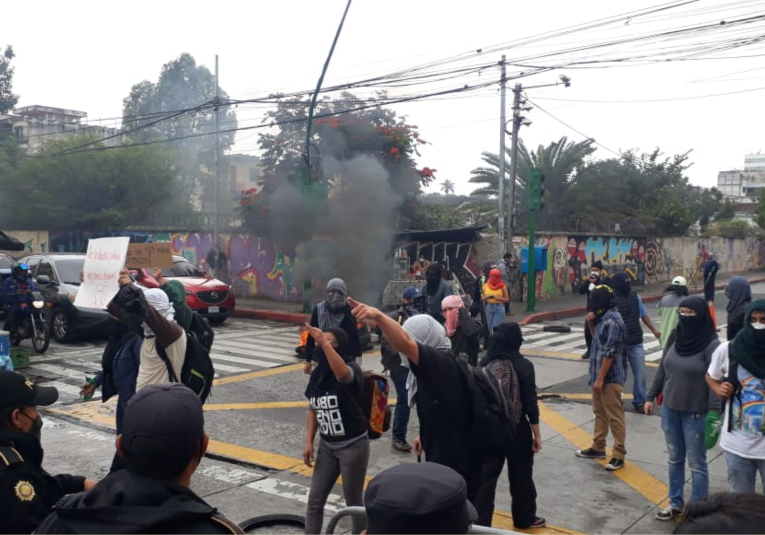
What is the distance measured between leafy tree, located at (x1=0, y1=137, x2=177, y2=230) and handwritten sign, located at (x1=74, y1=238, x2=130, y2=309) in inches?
922

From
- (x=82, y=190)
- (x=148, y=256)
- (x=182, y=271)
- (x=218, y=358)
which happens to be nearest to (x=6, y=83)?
(x=82, y=190)

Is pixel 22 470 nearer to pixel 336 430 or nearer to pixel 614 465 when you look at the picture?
pixel 336 430

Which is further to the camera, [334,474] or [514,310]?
[514,310]

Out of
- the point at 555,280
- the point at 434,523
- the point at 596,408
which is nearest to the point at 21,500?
the point at 434,523

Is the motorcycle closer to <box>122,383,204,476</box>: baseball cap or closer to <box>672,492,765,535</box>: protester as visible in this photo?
<box>122,383,204,476</box>: baseball cap

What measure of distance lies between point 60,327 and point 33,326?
1259 mm

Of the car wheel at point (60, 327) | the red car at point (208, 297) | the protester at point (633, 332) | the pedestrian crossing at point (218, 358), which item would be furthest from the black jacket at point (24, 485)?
the red car at point (208, 297)

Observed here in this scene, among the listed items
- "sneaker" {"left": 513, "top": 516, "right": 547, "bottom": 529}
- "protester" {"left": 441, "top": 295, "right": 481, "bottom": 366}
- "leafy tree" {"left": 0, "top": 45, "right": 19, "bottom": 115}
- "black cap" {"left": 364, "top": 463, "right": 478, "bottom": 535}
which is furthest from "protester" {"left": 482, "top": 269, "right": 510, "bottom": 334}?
"leafy tree" {"left": 0, "top": 45, "right": 19, "bottom": 115}

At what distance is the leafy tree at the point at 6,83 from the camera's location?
43.5m

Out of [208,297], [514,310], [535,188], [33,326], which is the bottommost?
[514,310]

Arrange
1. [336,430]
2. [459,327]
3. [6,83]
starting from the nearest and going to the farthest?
[336,430] < [459,327] < [6,83]

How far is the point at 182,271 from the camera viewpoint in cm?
1770

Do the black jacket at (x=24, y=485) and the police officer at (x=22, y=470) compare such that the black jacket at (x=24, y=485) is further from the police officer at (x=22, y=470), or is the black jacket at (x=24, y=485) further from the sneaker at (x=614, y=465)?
the sneaker at (x=614, y=465)

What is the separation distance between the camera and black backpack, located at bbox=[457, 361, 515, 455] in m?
3.55
